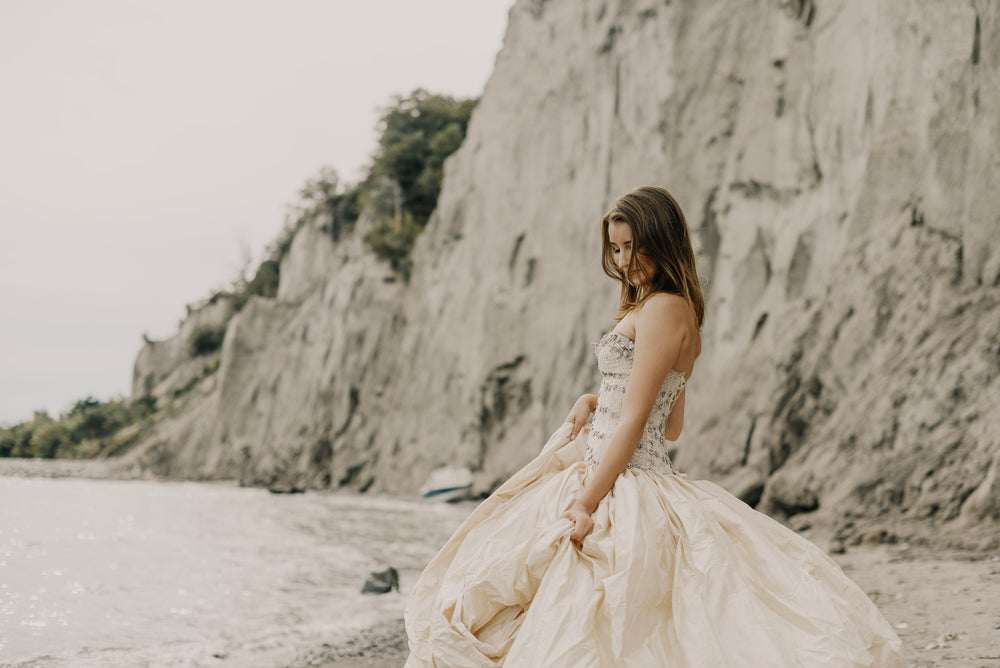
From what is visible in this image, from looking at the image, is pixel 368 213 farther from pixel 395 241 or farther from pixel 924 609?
pixel 924 609

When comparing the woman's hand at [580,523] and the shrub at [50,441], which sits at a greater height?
the woman's hand at [580,523]

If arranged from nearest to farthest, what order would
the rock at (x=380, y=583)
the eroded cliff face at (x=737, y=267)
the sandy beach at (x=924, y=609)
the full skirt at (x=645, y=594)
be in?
the full skirt at (x=645, y=594) → the sandy beach at (x=924, y=609) → the rock at (x=380, y=583) → the eroded cliff face at (x=737, y=267)

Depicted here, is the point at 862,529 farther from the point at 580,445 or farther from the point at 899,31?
the point at 899,31

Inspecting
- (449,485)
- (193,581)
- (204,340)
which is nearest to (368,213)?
(449,485)

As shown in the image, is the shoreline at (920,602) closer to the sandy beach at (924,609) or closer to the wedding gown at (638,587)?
the sandy beach at (924,609)

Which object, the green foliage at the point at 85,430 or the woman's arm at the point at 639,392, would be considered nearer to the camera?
the woman's arm at the point at 639,392

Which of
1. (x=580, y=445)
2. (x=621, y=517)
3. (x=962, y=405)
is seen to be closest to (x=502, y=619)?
(x=621, y=517)

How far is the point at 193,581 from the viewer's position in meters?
9.43

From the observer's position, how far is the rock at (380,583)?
28.2ft

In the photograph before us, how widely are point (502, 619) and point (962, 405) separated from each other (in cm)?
734

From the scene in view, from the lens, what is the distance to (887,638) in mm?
2260

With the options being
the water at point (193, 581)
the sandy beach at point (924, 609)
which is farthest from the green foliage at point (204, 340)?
the sandy beach at point (924, 609)

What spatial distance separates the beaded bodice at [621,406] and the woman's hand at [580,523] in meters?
0.25

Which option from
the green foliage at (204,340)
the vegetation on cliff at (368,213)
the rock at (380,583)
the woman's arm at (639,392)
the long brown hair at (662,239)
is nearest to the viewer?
the woman's arm at (639,392)
